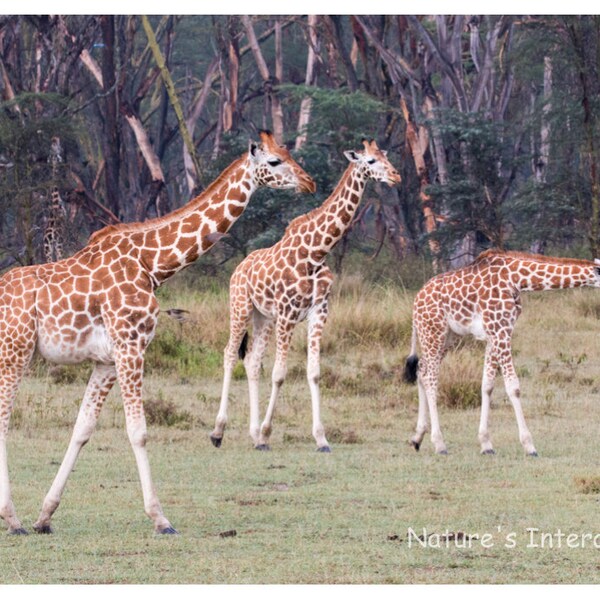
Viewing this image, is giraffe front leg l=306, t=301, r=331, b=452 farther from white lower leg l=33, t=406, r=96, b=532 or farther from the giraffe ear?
white lower leg l=33, t=406, r=96, b=532

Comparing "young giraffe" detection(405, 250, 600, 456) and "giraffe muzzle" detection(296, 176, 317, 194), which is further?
"young giraffe" detection(405, 250, 600, 456)

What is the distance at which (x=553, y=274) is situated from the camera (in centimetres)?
1035

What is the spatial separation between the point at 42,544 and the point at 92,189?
2135 centimetres

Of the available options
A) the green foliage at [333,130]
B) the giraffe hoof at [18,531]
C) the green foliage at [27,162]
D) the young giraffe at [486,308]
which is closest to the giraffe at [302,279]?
the young giraffe at [486,308]

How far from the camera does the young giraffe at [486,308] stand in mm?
10273

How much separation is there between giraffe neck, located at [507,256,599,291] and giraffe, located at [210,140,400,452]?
3.87 feet

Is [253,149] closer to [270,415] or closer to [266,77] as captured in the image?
[270,415]

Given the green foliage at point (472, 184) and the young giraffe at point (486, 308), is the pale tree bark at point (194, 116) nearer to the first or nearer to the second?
the green foliage at point (472, 184)

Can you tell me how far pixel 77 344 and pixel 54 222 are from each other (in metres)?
13.0

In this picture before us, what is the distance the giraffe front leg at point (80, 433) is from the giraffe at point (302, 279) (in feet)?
9.61

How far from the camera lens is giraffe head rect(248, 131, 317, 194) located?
814 centimetres

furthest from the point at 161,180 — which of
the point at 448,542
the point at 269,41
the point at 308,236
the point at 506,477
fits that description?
the point at 448,542

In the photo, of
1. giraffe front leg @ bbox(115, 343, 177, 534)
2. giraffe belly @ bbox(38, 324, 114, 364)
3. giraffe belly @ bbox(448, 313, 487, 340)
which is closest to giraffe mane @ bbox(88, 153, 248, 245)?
giraffe belly @ bbox(38, 324, 114, 364)

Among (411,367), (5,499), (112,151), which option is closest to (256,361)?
(411,367)
